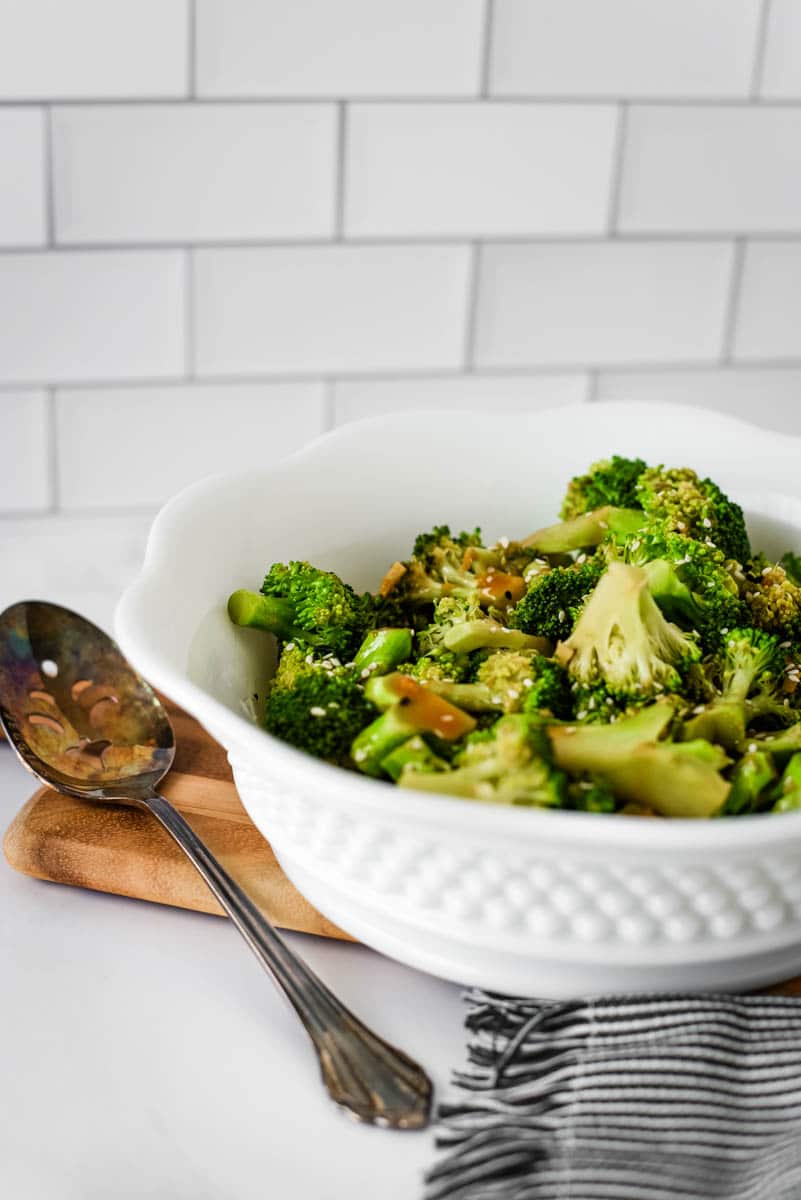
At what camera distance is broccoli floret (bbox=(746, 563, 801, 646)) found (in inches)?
38.0

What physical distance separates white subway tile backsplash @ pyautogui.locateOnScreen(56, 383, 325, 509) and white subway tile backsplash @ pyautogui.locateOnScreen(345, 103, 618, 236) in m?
0.27

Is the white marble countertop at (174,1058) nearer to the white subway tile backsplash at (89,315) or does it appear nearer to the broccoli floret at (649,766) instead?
the broccoli floret at (649,766)

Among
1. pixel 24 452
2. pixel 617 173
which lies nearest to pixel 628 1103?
pixel 24 452

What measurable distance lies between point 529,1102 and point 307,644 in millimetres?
374

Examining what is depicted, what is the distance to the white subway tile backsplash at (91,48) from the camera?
4.99ft

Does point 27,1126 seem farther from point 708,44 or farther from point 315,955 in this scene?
point 708,44

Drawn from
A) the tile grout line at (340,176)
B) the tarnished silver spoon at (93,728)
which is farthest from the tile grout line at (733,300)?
the tarnished silver spoon at (93,728)

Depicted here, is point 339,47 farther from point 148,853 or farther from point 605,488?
point 148,853

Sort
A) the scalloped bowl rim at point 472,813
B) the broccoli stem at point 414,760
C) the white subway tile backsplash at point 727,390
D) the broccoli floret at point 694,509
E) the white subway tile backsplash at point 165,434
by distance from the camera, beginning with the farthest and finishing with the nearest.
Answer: the white subway tile backsplash at point 727,390 → the white subway tile backsplash at point 165,434 → the broccoli floret at point 694,509 → the broccoli stem at point 414,760 → the scalloped bowl rim at point 472,813

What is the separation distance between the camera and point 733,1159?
2.19 ft

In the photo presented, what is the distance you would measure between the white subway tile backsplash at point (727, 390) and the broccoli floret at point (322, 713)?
1.22 metres

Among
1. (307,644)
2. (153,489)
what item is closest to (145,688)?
(307,644)

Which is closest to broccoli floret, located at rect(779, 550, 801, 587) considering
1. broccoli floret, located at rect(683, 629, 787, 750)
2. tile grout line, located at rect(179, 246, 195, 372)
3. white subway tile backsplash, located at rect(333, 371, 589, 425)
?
broccoli floret, located at rect(683, 629, 787, 750)

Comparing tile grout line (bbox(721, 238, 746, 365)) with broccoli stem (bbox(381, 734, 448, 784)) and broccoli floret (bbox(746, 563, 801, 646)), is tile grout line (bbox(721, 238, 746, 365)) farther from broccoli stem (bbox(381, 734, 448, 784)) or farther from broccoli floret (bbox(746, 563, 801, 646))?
broccoli stem (bbox(381, 734, 448, 784))
